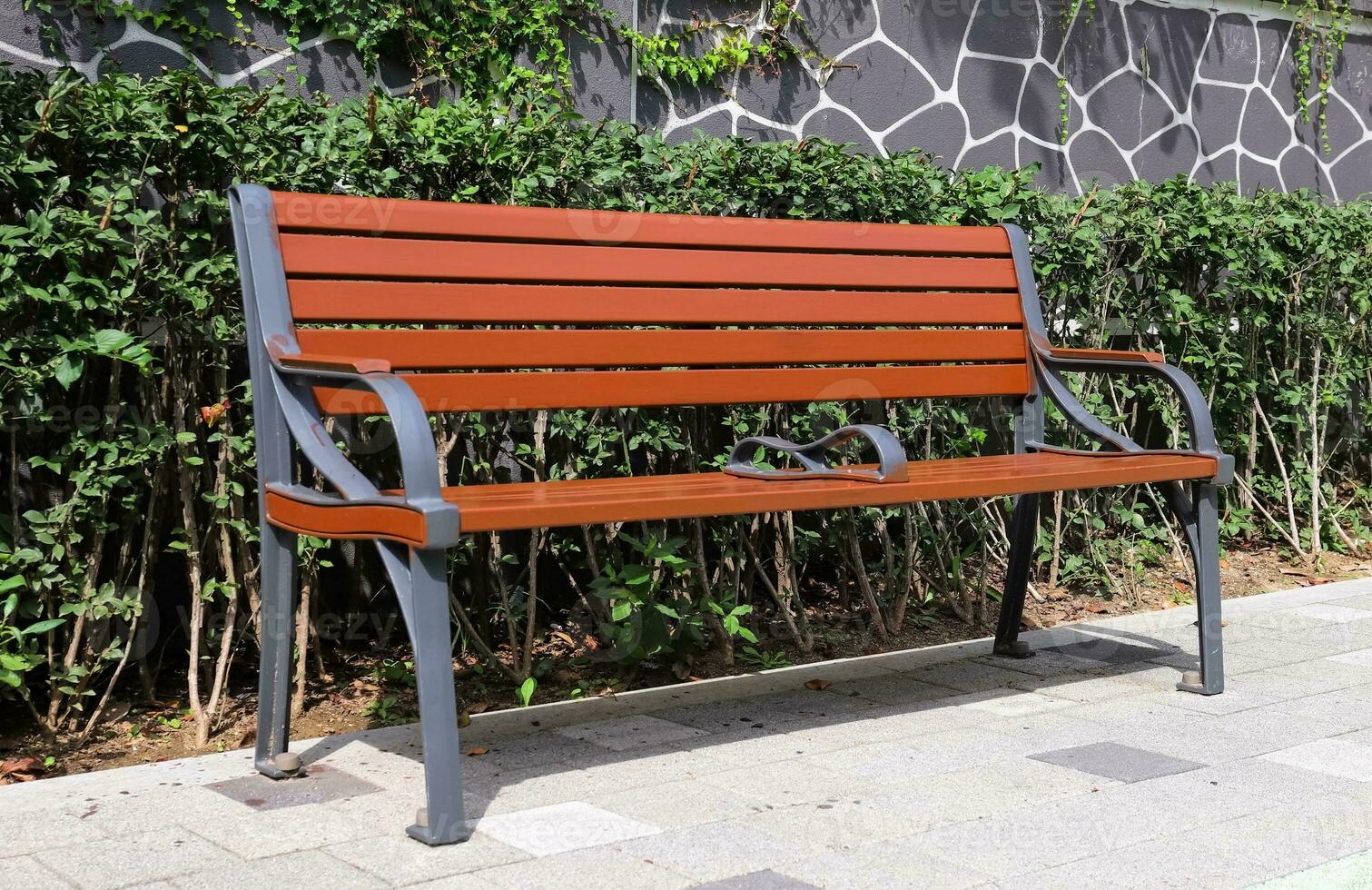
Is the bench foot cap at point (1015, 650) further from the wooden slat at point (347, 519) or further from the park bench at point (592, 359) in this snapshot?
the wooden slat at point (347, 519)

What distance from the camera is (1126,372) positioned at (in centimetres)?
374

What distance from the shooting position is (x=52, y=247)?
9.57 ft

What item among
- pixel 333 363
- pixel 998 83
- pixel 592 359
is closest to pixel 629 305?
pixel 592 359

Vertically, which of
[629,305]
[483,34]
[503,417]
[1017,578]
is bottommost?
[1017,578]

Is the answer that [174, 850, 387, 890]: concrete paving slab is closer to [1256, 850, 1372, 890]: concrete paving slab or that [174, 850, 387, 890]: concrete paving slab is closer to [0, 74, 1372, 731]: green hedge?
[0, 74, 1372, 731]: green hedge

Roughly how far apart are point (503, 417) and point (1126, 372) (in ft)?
5.32

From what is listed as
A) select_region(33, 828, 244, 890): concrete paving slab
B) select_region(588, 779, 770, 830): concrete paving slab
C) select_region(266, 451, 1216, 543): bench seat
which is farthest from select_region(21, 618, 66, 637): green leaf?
select_region(588, 779, 770, 830): concrete paving slab

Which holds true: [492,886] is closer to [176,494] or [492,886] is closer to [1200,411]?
[176,494]

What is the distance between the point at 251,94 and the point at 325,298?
2.22 feet

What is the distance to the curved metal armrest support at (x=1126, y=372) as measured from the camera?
138 inches

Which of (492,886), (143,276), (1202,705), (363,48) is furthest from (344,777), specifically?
(363,48)

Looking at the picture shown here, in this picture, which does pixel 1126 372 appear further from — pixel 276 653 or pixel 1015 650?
pixel 276 653

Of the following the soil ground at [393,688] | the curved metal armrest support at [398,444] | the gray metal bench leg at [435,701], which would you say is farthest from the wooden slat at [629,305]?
the soil ground at [393,688]

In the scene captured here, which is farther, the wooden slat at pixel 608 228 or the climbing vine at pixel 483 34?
the climbing vine at pixel 483 34
